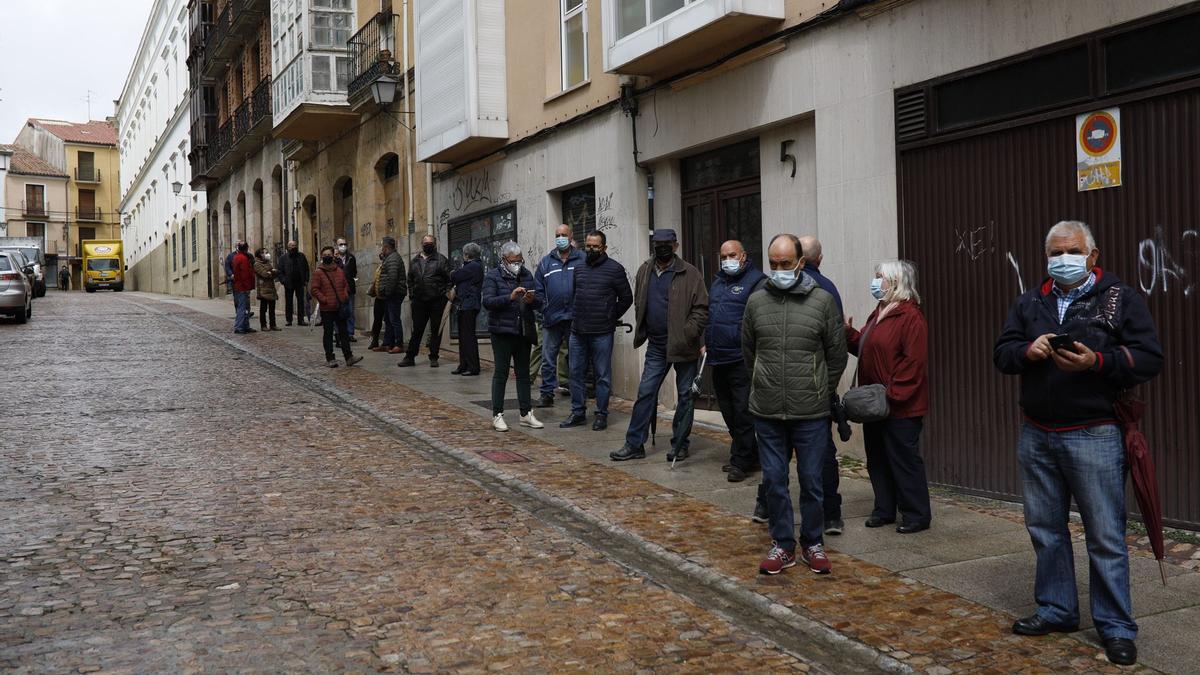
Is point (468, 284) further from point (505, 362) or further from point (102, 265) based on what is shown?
point (102, 265)

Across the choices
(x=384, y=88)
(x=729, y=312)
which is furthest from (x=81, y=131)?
(x=729, y=312)

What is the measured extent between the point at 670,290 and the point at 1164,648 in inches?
192

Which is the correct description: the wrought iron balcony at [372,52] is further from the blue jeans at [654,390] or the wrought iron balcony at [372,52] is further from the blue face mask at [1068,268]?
the blue face mask at [1068,268]

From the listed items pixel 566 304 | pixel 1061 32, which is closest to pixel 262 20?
pixel 566 304

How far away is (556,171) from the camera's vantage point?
14.5 meters

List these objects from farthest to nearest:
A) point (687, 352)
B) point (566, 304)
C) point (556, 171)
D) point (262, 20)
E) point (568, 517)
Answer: point (262, 20) → point (556, 171) → point (566, 304) → point (687, 352) → point (568, 517)

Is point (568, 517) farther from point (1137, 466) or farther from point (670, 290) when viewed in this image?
point (1137, 466)

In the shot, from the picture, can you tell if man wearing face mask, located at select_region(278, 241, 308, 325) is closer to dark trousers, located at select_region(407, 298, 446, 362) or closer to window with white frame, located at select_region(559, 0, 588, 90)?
dark trousers, located at select_region(407, 298, 446, 362)

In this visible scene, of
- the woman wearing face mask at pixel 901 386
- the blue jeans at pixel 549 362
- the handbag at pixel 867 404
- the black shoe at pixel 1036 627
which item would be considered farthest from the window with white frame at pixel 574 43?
the black shoe at pixel 1036 627

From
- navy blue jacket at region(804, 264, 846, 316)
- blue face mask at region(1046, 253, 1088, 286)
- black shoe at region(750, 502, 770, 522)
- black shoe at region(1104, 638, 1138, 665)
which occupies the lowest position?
black shoe at region(1104, 638, 1138, 665)

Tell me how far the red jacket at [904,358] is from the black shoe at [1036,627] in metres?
2.00

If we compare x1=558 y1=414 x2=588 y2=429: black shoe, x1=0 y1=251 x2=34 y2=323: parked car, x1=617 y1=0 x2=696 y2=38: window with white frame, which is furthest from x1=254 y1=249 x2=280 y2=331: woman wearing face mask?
x1=558 y1=414 x2=588 y2=429: black shoe

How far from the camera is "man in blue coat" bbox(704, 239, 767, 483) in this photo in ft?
26.2

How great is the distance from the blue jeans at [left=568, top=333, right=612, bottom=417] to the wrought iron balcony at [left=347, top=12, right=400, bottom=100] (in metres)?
10.9
